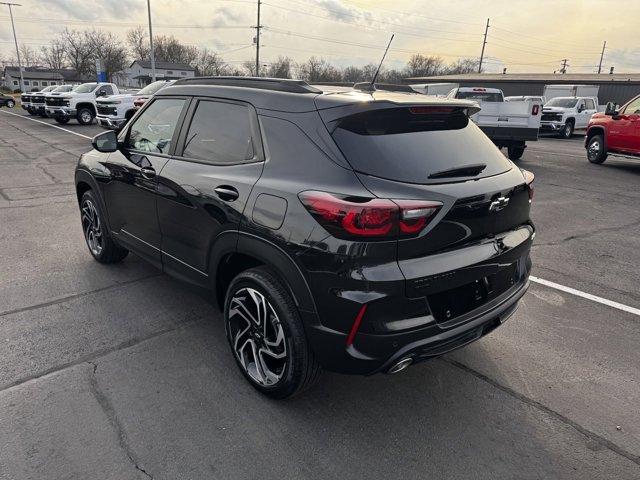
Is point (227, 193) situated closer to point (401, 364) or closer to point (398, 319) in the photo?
point (398, 319)

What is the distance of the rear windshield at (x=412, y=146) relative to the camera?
2418 mm

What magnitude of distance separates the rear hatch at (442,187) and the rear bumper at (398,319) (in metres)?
0.01

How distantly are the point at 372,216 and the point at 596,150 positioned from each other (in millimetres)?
13542

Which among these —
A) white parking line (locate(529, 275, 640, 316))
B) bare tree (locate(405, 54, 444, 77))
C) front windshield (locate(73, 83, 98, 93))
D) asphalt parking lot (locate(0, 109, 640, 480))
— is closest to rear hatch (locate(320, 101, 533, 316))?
asphalt parking lot (locate(0, 109, 640, 480))

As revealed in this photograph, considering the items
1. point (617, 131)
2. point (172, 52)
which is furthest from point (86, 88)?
point (172, 52)

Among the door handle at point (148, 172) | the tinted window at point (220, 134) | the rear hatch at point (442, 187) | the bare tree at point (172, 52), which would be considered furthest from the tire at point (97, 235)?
the bare tree at point (172, 52)

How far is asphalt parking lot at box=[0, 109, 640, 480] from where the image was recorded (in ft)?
7.82

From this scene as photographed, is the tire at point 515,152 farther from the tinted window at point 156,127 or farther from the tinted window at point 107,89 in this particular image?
the tinted window at point 107,89

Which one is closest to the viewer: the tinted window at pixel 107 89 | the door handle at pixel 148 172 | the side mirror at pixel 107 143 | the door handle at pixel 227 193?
the door handle at pixel 227 193

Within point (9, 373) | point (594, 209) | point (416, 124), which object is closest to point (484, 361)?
point (416, 124)

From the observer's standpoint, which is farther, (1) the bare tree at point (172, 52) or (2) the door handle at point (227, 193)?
(1) the bare tree at point (172, 52)

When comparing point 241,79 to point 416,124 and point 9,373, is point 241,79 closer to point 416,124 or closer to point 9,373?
point 416,124

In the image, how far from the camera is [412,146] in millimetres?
2586

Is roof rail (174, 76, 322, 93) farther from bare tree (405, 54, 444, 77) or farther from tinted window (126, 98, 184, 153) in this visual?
bare tree (405, 54, 444, 77)
